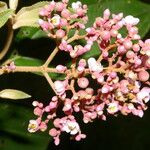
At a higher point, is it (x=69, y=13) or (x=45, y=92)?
(x=69, y=13)

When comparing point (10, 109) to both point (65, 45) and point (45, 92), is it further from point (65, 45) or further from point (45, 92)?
point (65, 45)

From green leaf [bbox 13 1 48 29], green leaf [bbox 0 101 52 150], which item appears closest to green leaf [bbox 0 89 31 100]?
green leaf [bbox 13 1 48 29]

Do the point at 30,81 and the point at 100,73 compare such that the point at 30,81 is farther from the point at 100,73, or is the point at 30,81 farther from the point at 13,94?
the point at 100,73

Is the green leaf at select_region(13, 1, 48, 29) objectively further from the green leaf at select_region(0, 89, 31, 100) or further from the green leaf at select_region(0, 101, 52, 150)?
the green leaf at select_region(0, 101, 52, 150)

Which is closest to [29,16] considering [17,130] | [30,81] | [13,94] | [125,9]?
[13,94]

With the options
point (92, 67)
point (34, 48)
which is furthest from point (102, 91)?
point (34, 48)
